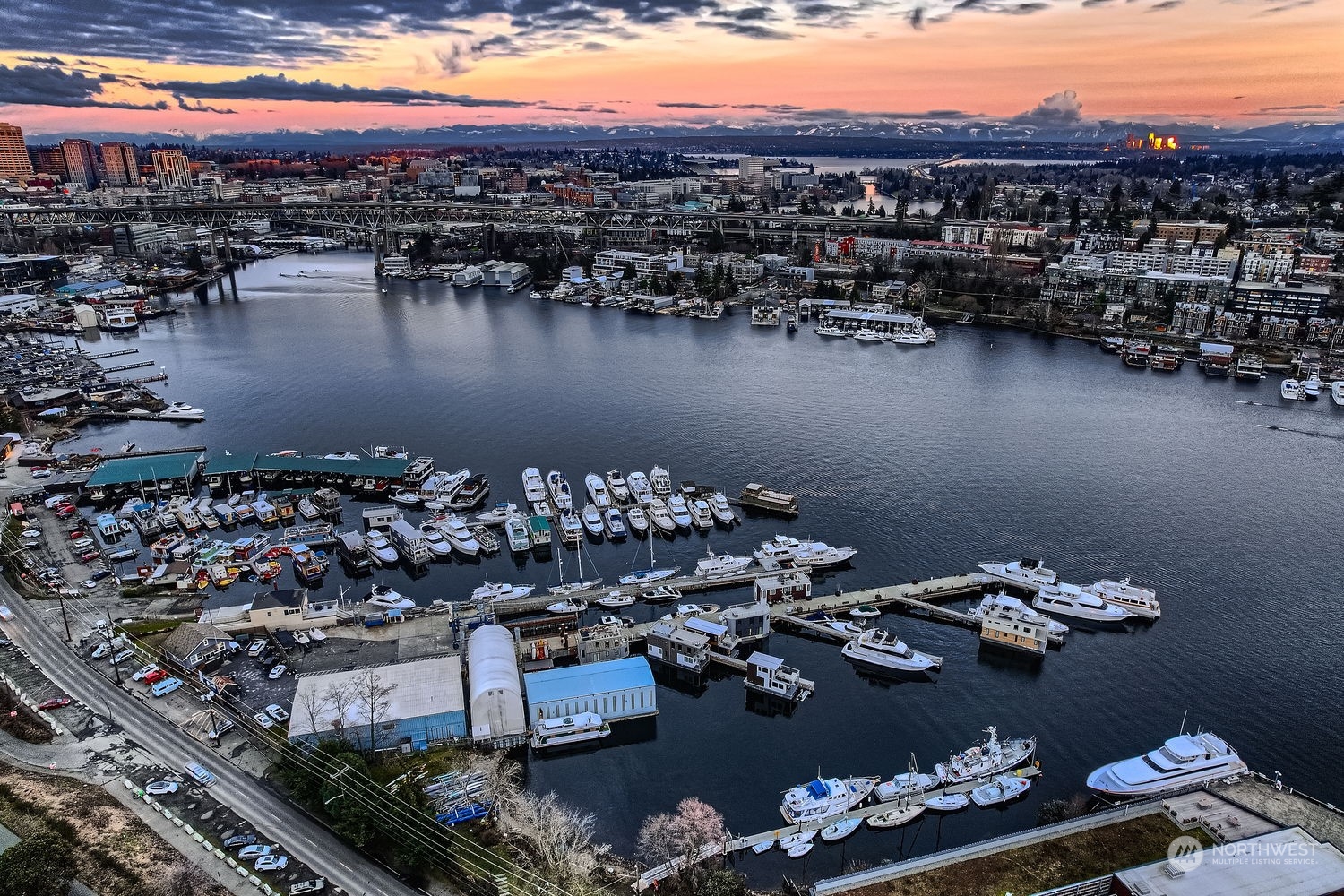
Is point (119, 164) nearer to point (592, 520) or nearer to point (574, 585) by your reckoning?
point (592, 520)

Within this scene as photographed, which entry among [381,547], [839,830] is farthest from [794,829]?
[381,547]

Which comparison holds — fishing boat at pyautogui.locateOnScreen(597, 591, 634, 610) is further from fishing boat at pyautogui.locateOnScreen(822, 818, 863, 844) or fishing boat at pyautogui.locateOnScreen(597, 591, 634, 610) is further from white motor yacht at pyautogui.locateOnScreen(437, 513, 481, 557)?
fishing boat at pyautogui.locateOnScreen(822, 818, 863, 844)

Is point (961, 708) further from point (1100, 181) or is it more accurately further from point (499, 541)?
point (1100, 181)

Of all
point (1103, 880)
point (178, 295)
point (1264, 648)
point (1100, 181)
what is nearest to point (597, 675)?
point (1103, 880)

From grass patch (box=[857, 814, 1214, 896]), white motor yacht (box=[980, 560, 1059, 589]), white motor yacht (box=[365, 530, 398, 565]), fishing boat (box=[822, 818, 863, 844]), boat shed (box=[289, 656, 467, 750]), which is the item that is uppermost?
boat shed (box=[289, 656, 467, 750])

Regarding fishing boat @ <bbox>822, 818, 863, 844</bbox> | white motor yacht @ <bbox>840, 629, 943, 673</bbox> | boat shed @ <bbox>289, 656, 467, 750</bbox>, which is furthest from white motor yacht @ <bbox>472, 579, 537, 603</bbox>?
fishing boat @ <bbox>822, 818, 863, 844</bbox>

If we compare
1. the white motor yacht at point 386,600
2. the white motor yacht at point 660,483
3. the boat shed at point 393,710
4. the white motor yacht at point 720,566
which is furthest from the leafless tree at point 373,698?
the white motor yacht at point 660,483

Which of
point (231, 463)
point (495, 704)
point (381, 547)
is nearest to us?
point (495, 704)
